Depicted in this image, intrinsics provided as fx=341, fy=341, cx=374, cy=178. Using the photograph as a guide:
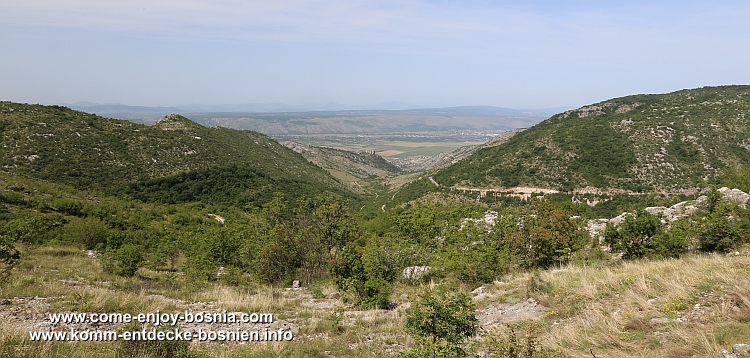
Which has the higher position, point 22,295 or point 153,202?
point 22,295

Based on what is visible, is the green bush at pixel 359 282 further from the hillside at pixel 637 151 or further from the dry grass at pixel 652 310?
the hillside at pixel 637 151

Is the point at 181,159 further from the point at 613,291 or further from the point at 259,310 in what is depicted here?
the point at 613,291

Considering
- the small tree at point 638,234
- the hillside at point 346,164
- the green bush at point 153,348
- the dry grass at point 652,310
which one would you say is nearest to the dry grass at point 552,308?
the dry grass at point 652,310

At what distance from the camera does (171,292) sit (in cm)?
1257

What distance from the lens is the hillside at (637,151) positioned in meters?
47.2

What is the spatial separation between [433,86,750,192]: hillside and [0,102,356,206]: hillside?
39348 millimetres

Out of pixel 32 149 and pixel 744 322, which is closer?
pixel 744 322

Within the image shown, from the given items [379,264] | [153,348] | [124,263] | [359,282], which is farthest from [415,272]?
[124,263]

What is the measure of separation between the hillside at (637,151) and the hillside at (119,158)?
39.3m

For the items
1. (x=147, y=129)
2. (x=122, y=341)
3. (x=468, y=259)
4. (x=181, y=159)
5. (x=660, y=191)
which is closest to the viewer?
(x=122, y=341)

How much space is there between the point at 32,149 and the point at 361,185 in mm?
75123

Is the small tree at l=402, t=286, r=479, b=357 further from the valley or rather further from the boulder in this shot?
the boulder

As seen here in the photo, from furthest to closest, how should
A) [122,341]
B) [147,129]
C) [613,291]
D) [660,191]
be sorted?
[147,129] < [660,191] < [613,291] < [122,341]

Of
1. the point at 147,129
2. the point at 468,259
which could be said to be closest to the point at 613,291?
the point at 468,259
